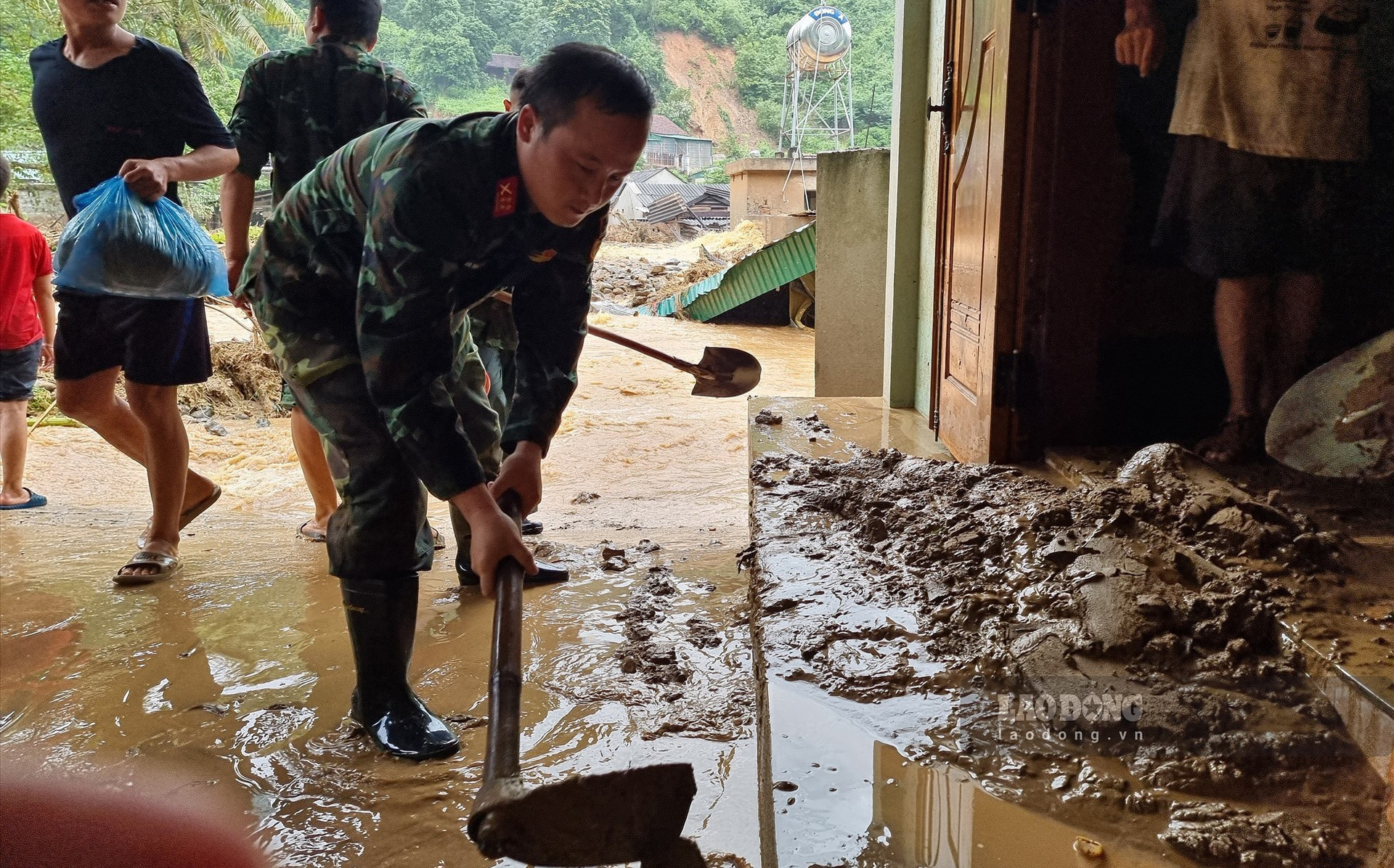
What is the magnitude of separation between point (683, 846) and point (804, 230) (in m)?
11.9

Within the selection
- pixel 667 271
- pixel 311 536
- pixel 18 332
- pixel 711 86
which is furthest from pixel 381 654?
pixel 711 86

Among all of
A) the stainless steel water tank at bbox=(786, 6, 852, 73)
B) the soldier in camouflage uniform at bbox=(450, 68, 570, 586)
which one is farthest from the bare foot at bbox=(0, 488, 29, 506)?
the stainless steel water tank at bbox=(786, 6, 852, 73)

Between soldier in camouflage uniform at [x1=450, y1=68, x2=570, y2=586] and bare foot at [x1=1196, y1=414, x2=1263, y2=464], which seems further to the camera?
soldier in camouflage uniform at [x1=450, y1=68, x2=570, y2=586]

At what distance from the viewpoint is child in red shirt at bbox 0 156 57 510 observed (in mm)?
4414

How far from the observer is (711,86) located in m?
57.9

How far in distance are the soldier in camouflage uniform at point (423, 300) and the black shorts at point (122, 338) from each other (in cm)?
124

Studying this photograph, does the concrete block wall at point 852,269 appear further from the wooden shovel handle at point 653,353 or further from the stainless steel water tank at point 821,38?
the stainless steel water tank at point 821,38

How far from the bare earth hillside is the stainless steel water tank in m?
30.5

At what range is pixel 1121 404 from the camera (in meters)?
3.21

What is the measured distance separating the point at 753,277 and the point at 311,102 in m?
11.0

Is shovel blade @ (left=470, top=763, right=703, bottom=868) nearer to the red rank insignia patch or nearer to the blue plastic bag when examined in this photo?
the red rank insignia patch

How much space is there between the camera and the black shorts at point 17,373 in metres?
4.41

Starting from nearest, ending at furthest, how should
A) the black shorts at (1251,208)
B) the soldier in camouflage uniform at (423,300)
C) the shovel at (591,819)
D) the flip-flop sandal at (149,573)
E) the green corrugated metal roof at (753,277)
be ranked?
the shovel at (591,819) → the soldier in camouflage uniform at (423,300) → the black shorts at (1251,208) → the flip-flop sandal at (149,573) → the green corrugated metal roof at (753,277)

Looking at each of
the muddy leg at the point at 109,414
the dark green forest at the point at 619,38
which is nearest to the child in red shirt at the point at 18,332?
the muddy leg at the point at 109,414
